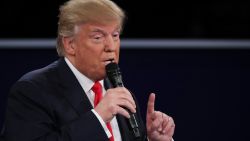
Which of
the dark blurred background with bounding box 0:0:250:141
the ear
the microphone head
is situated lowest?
the dark blurred background with bounding box 0:0:250:141

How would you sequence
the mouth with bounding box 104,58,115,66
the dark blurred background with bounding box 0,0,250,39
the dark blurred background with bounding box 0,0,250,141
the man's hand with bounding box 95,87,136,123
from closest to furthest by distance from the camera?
the man's hand with bounding box 95,87,136,123 < the mouth with bounding box 104,58,115,66 < the dark blurred background with bounding box 0,0,250,141 < the dark blurred background with bounding box 0,0,250,39

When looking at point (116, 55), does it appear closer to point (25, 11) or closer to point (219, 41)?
point (219, 41)

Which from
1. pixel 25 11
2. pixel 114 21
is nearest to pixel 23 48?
pixel 25 11

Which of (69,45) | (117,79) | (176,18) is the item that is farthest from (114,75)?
(176,18)

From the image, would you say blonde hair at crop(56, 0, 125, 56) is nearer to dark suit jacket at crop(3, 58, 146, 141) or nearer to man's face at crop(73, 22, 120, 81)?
man's face at crop(73, 22, 120, 81)

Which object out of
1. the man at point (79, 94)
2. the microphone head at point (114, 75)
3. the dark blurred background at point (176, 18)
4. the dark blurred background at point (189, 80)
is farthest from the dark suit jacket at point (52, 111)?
the dark blurred background at point (176, 18)

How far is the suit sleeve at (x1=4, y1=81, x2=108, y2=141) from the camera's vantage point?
1.37 meters

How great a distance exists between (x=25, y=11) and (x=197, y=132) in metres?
1.14

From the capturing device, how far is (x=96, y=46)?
4.96 ft

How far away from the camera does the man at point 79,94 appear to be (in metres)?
1.37

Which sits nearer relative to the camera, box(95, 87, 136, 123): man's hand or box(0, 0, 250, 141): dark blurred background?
box(95, 87, 136, 123): man's hand

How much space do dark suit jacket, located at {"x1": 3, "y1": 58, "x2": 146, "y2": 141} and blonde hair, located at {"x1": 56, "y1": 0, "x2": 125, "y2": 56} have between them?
13cm

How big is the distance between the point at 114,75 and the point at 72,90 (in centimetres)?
18

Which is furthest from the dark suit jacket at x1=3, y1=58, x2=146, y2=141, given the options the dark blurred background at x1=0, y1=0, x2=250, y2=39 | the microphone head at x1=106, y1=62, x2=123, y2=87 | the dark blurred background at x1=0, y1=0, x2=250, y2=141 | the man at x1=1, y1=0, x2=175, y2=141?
the dark blurred background at x1=0, y1=0, x2=250, y2=39
